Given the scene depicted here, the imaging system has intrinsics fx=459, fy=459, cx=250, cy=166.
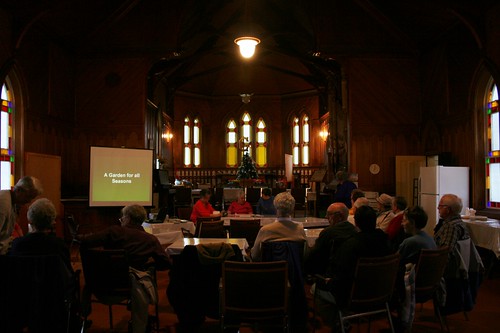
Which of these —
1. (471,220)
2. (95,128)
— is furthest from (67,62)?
(471,220)

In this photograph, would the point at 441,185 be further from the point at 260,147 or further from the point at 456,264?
the point at 260,147

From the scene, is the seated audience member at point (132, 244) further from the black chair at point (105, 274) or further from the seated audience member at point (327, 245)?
the seated audience member at point (327, 245)

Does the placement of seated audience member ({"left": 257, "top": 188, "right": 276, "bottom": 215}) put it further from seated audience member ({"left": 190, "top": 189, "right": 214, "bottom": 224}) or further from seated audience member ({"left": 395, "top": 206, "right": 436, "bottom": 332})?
seated audience member ({"left": 395, "top": 206, "right": 436, "bottom": 332})

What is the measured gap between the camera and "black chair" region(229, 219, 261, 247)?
236 inches

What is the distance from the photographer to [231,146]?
19359mm

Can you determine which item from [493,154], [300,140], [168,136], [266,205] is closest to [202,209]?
[266,205]

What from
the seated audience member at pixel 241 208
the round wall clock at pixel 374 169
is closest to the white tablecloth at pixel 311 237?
the seated audience member at pixel 241 208

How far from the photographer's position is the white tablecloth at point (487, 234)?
620 cm

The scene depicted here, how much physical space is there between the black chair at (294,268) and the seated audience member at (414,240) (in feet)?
3.03

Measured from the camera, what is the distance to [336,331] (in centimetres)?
366

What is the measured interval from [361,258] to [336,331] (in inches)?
29.1

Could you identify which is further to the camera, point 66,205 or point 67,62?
point 67,62

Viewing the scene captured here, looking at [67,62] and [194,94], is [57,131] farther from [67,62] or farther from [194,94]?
[194,94]

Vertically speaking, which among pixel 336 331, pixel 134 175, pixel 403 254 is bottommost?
pixel 336 331
